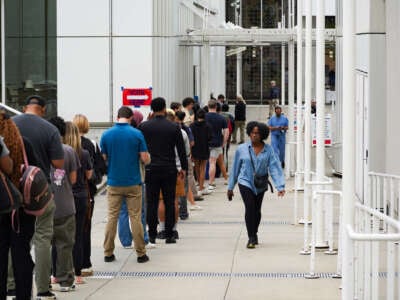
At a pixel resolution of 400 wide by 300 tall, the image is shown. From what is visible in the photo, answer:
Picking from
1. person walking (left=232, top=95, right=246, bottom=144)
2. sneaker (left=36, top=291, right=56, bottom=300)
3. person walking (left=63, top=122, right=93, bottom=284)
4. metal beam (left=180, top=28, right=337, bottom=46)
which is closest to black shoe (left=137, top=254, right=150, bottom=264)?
person walking (left=63, top=122, right=93, bottom=284)

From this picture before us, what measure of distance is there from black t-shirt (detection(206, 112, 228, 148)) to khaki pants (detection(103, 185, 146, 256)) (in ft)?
31.1

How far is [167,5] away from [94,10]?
186 cm

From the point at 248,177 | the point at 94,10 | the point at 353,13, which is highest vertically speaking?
the point at 94,10

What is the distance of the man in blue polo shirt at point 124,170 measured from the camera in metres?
12.0

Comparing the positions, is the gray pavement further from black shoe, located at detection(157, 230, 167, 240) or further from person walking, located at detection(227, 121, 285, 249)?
person walking, located at detection(227, 121, 285, 249)

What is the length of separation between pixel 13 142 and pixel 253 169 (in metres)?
5.56

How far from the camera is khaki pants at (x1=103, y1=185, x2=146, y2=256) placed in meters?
12.0

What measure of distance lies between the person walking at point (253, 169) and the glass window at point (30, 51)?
455 inches

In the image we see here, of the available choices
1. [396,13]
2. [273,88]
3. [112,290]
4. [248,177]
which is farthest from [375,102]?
[273,88]

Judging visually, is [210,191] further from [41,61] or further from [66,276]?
[66,276]

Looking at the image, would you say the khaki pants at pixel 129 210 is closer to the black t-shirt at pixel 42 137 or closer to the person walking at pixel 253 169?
the person walking at pixel 253 169

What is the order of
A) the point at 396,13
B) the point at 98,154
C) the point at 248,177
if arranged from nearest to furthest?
the point at 98,154, the point at 248,177, the point at 396,13

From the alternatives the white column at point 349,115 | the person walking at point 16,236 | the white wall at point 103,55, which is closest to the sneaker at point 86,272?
the person walking at point 16,236

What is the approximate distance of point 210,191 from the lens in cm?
2134
